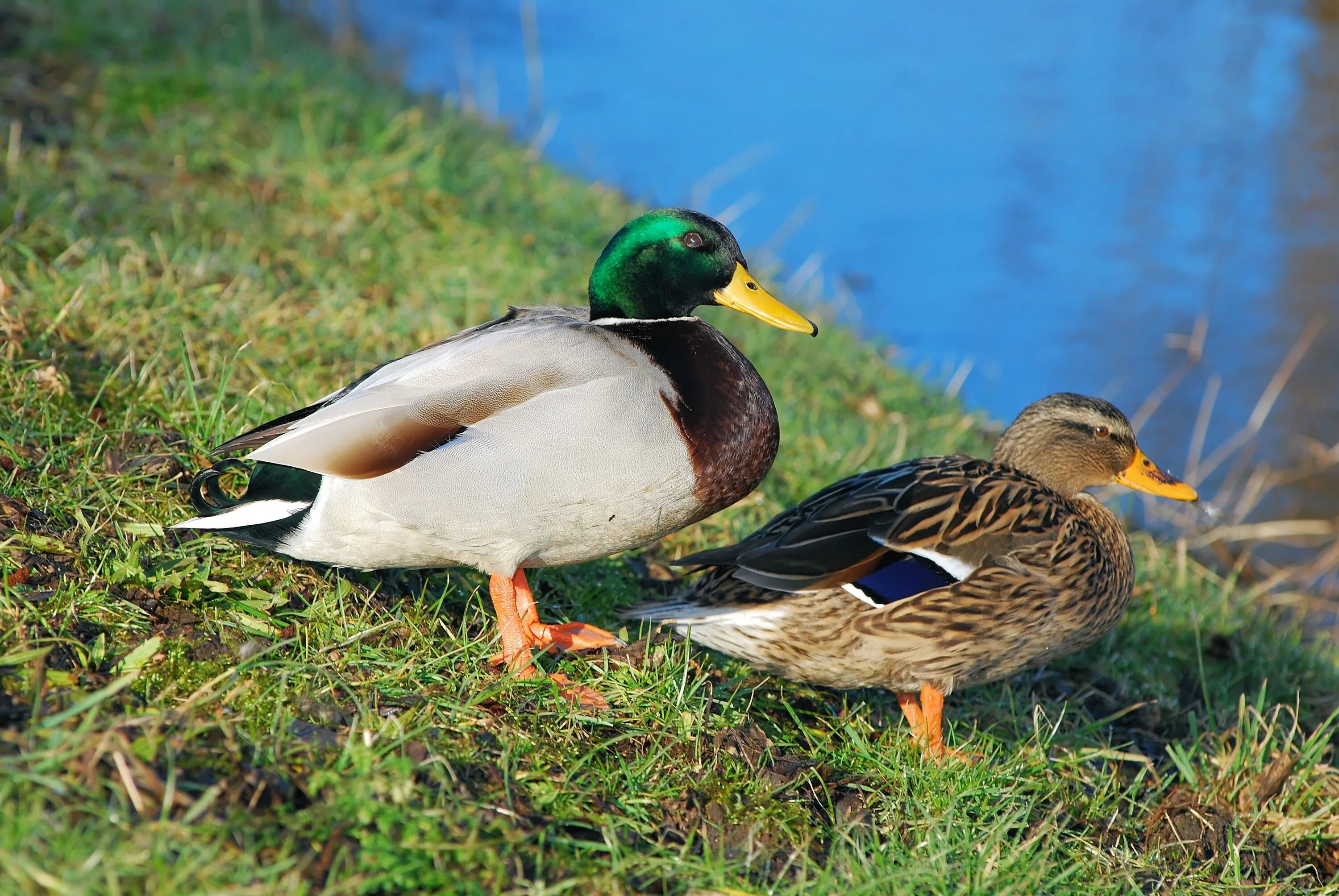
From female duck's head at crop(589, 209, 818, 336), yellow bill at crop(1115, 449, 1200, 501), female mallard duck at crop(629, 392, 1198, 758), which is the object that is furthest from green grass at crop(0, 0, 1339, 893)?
female duck's head at crop(589, 209, 818, 336)

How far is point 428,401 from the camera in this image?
2.79 m

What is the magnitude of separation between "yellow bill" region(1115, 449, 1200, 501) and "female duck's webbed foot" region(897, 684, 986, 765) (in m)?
0.98

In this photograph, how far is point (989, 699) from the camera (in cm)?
371

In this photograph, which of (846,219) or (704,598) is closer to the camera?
(704,598)

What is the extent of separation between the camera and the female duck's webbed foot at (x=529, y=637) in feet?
9.34

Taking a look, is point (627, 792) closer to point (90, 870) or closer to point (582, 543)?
point (582, 543)

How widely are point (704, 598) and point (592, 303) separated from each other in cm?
81

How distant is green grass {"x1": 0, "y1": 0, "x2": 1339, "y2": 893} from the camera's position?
2172 mm

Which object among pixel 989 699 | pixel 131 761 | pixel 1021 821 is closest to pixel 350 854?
pixel 131 761

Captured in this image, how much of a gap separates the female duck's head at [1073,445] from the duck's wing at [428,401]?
1442 mm

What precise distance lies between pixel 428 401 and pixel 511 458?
0.77 feet

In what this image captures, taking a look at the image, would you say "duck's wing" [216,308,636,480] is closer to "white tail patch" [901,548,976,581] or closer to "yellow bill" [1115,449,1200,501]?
"white tail patch" [901,548,976,581]

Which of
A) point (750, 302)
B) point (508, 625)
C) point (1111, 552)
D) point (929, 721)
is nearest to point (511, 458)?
point (508, 625)

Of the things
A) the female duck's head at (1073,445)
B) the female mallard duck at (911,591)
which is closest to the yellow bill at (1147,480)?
the female duck's head at (1073,445)
